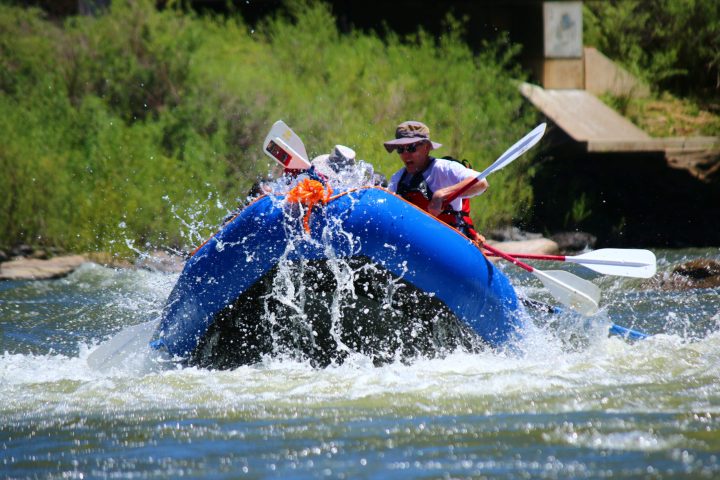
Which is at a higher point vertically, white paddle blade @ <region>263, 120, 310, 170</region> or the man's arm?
white paddle blade @ <region>263, 120, 310, 170</region>

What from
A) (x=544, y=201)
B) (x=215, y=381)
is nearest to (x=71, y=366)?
(x=215, y=381)

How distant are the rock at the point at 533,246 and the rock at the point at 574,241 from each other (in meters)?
0.23

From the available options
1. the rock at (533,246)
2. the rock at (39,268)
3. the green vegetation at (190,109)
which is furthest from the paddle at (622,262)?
the rock at (39,268)

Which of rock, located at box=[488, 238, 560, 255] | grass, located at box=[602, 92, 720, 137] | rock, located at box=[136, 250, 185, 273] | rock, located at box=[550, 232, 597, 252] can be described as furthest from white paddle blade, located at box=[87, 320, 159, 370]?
grass, located at box=[602, 92, 720, 137]

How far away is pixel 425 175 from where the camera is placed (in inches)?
208

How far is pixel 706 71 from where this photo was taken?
1431 cm

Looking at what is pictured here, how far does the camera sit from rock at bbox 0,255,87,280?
30.1 ft

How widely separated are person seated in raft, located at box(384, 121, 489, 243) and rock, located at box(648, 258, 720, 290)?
3067 mm

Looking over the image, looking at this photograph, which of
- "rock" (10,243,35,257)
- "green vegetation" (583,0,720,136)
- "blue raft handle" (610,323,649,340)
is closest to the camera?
"blue raft handle" (610,323,649,340)

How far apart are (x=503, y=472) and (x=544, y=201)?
863 centimetres

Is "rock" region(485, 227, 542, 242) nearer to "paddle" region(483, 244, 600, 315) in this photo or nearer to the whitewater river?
the whitewater river

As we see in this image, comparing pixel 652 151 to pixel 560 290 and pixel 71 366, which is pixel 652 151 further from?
pixel 71 366

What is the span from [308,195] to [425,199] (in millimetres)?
890

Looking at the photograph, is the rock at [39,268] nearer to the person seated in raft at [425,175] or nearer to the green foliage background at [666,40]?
the person seated in raft at [425,175]
